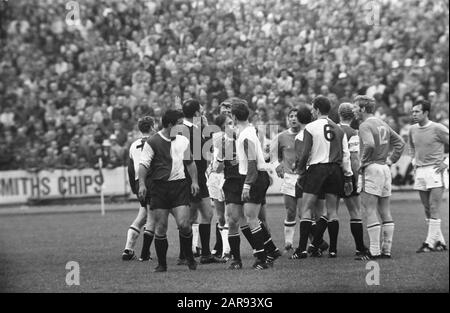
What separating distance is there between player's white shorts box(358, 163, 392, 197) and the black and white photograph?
0.04 meters

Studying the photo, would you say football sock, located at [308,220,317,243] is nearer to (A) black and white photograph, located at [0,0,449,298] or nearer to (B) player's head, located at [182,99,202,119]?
(A) black and white photograph, located at [0,0,449,298]

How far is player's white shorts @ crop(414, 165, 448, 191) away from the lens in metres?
13.4

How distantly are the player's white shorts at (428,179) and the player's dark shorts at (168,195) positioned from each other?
375cm

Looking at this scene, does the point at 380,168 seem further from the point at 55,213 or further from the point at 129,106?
the point at 55,213

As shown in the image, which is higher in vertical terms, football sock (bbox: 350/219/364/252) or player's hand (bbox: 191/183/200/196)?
player's hand (bbox: 191/183/200/196)

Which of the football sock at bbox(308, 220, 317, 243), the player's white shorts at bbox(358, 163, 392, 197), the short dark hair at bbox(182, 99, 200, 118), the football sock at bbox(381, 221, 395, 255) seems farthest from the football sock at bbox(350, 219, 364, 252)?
the short dark hair at bbox(182, 99, 200, 118)

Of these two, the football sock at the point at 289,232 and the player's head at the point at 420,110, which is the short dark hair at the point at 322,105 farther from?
the football sock at the point at 289,232

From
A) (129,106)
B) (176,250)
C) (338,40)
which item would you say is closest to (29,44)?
(129,106)

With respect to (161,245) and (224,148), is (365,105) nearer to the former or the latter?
(224,148)

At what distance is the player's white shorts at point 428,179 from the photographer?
529 inches

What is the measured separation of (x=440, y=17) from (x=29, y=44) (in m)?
11.2

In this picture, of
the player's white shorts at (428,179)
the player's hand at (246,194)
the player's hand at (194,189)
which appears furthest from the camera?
the player's white shorts at (428,179)

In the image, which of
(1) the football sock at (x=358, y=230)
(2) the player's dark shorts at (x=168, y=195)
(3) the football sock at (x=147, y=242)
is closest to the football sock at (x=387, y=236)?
(1) the football sock at (x=358, y=230)

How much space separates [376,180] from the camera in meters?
12.6
